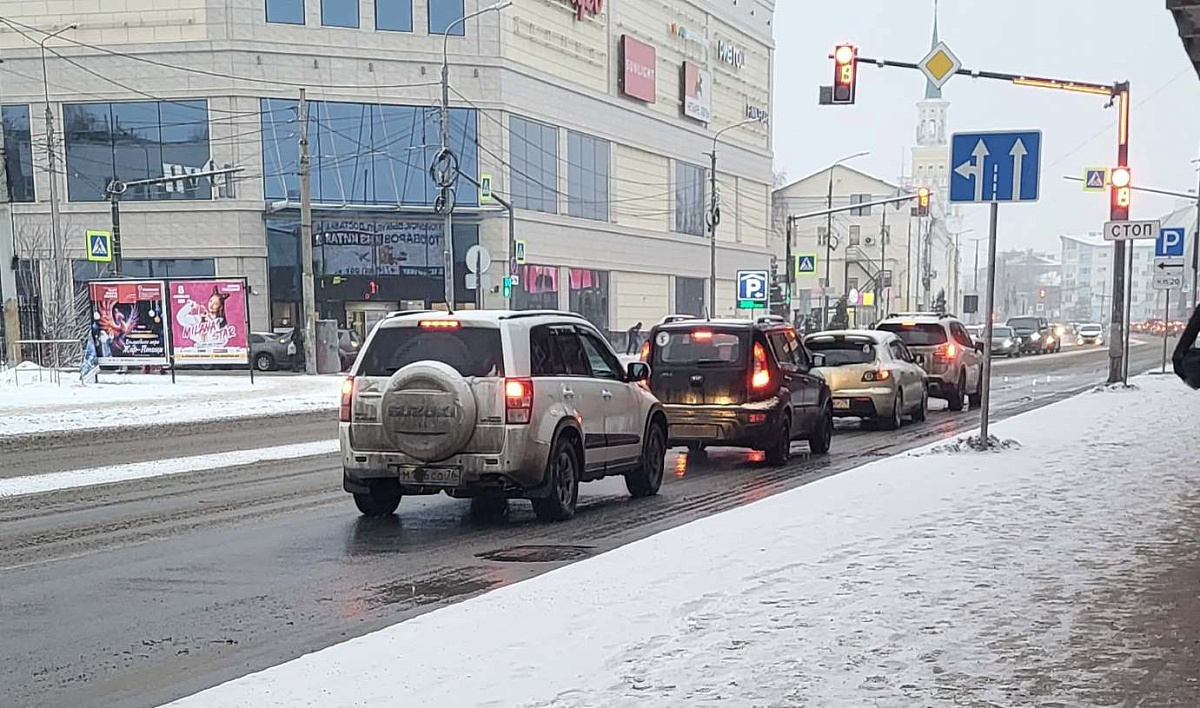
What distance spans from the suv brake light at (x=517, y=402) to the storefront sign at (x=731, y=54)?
63.3 m

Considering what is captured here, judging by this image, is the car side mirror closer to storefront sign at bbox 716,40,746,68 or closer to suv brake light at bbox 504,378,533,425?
suv brake light at bbox 504,378,533,425

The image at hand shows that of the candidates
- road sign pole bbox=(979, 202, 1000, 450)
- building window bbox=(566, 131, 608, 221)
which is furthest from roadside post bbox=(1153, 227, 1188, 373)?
building window bbox=(566, 131, 608, 221)

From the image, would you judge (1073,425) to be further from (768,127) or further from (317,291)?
(768,127)

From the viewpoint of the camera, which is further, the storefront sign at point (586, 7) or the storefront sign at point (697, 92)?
the storefront sign at point (697, 92)

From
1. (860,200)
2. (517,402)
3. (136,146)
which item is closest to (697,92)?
(860,200)

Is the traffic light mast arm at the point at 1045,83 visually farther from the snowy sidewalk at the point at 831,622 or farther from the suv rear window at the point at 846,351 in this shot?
the snowy sidewalk at the point at 831,622

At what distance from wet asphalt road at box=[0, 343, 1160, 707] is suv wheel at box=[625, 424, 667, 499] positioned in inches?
7.3

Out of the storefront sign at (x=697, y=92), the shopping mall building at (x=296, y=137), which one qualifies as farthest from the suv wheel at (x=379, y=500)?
the storefront sign at (x=697, y=92)

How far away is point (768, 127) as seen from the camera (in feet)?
255

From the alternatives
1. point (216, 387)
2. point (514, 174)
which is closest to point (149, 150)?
point (514, 174)

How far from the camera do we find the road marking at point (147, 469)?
12.2 m

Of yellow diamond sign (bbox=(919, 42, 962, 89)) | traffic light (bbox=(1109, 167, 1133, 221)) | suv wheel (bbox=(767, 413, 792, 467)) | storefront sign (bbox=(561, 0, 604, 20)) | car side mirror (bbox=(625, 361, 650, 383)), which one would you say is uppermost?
storefront sign (bbox=(561, 0, 604, 20))

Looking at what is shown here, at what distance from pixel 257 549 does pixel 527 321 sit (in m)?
2.98

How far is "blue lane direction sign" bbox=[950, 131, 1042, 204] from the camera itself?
40.1ft
